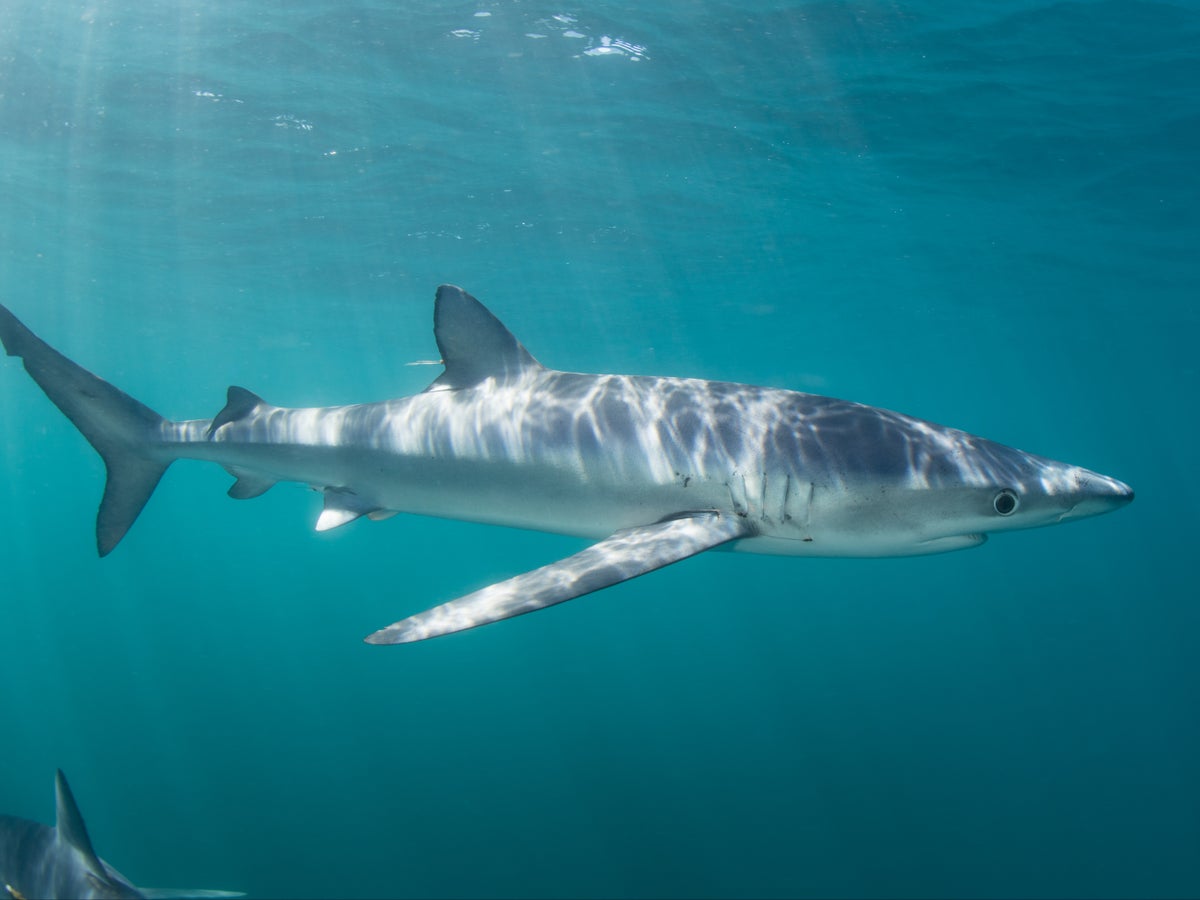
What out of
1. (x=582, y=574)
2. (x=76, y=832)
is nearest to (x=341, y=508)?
(x=76, y=832)

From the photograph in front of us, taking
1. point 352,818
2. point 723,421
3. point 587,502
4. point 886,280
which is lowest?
point 352,818

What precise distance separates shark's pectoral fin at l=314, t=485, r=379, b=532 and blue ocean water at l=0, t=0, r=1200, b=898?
271 inches

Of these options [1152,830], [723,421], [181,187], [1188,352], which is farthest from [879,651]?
[1188,352]

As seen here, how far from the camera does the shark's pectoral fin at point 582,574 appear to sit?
328cm

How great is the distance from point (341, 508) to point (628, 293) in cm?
2635

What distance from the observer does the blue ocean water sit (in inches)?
448

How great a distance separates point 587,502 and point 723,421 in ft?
3.41

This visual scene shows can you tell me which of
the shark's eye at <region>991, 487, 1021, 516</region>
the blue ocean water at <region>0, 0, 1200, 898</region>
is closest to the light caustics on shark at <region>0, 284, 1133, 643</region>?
the shark's eye at <region>991, 487, 1021, 516</region>

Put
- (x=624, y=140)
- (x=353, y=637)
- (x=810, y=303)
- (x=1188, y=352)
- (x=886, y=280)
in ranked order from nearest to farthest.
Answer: (x=624, y=140)
(x=353, y=637)
(x=886, y=280)
(x=810, y=303)
(x=1188, y=352)

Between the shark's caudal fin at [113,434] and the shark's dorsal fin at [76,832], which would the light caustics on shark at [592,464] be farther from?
the shark's dorsal fin at [76,832]

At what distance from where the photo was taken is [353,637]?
2303 cm

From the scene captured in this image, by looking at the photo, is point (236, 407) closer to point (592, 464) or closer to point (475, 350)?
point (475, 350)

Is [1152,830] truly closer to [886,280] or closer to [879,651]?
[879,651]

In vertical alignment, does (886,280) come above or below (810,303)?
above
